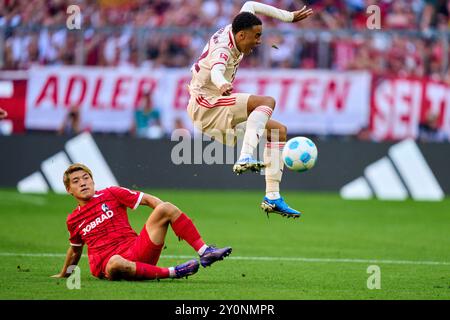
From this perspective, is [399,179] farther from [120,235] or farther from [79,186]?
[79,186]

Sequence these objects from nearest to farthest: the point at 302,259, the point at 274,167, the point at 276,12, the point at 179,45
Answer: the point at 274,167 < the point at 276,12 < the point at 302,259 < the point at 179,45

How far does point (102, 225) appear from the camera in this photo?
11.1 m

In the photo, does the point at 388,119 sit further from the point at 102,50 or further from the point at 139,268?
the point at 139,268

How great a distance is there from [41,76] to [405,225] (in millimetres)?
9010

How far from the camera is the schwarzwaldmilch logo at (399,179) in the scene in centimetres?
2217

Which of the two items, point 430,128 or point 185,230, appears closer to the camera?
point 185,230

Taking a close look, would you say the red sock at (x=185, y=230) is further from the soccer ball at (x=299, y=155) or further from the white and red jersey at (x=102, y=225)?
the soccer ball at (x=299, y=155)

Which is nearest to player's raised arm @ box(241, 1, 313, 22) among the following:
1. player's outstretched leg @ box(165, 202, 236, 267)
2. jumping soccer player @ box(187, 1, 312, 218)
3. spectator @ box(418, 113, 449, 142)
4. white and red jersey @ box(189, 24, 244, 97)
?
jumping soccer player @ box(187, 1, 312, 218)

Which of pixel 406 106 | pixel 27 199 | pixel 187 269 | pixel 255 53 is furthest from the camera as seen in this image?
pixel 255 53

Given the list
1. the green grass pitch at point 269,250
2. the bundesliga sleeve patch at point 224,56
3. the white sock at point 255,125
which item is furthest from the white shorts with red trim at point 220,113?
the green grass pitch at point 269,250

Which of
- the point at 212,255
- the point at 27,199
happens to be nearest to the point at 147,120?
the point at 27,199

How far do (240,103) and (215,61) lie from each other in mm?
721
